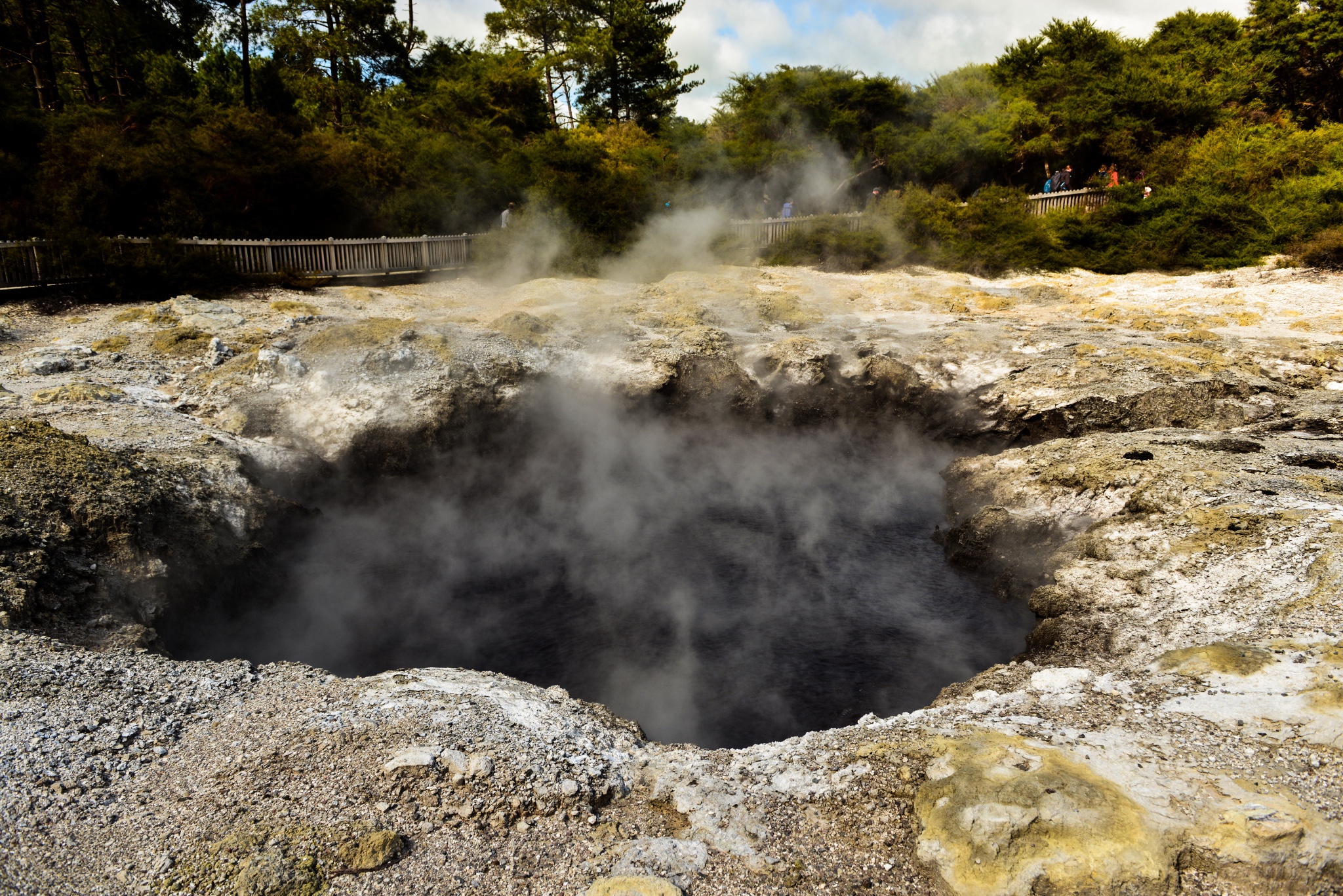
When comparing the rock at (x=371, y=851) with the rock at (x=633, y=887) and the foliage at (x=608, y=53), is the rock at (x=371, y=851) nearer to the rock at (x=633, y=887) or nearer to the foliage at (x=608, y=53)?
the rock at (x=633, y=887)

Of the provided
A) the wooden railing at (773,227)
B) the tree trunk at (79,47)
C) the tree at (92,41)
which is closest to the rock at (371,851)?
the wooden railing at (773,227)

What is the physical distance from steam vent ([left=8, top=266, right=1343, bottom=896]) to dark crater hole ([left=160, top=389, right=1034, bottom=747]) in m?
0.04

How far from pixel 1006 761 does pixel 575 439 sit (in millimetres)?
6902

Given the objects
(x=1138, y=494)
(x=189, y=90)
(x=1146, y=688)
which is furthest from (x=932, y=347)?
(x=189, y=90)

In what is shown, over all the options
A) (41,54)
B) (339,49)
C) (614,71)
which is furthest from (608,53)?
(41,54)

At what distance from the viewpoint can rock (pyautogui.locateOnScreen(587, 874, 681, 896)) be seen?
3174 millimetres

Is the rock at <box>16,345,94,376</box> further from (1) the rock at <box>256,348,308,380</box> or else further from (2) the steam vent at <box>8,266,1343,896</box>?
(1) the rock at <box>256,348,308,380</box>

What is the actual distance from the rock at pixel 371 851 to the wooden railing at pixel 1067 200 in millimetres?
18146

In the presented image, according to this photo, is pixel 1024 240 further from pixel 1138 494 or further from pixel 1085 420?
pixel 1138 494

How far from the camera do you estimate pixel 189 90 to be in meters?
25.1

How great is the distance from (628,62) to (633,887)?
91.7 ft

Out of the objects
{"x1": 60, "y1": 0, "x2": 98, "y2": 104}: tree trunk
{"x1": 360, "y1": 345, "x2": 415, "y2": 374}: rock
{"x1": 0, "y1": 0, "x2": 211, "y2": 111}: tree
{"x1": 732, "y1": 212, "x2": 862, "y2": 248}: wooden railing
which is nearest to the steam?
{"x1": 732, "y1": 212, "x2": 862, "y2": 248}: wooden railing

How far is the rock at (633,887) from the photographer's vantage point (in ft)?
10.4

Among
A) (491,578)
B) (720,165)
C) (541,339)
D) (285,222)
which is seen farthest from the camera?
(720,165)
